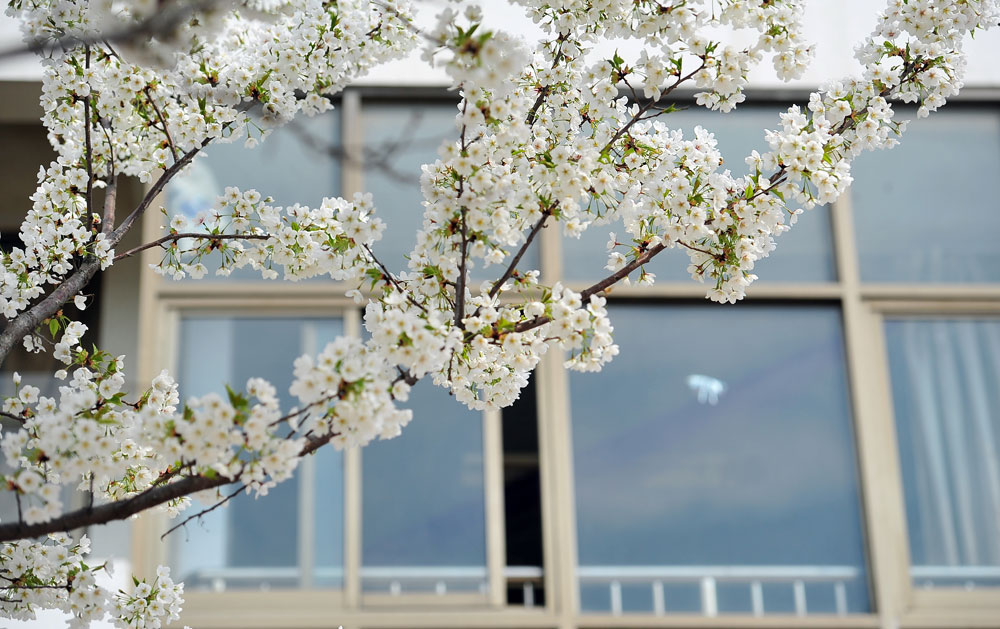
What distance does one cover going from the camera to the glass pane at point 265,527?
346cm

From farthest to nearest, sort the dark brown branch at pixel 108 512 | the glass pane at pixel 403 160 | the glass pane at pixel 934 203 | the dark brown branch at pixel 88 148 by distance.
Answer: the glass pane at pixel 934 203, the glass pane at pixel 403 160, the dark brown branch at pixel 88 148, the dark brown branch at pixel 108 512

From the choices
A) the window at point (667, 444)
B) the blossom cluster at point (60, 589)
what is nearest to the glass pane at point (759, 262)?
the window at point (667, 444)

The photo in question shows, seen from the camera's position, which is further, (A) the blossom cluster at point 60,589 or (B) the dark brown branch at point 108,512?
(A) the blossom cluster at point 60,589

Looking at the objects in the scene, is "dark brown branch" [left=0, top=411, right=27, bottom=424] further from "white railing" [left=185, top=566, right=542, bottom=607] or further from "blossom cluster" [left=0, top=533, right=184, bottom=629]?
"white railing" [left=185, top=566, right=542, bottom=607]

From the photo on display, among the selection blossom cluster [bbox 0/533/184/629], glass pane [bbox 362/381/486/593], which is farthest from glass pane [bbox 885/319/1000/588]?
blossom cluster [bbox 0/533/184/629]

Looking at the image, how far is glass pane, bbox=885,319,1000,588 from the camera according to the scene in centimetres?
356

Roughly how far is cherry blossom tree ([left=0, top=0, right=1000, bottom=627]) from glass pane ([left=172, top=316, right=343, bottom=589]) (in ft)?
5.65

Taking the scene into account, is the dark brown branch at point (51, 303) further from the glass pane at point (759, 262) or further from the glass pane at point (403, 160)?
the glass pane at point (759, 262)

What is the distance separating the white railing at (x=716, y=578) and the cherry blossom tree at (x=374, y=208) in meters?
2.00

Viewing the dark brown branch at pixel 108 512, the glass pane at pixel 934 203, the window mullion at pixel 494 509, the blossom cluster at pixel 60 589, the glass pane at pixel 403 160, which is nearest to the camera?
the dark brown branch at pixel 108 512

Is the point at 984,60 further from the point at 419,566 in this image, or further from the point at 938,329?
the point at 419,566

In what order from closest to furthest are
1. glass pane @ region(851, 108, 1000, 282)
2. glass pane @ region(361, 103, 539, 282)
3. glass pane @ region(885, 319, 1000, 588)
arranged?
glass pane @ region(885, 319, 1000, 588), glass pane @ region(361, 103, 539, 282), glass pane @ region(851, 108, 1000, 282)

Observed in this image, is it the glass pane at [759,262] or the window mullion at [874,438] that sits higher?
the glass pane at [759,262]

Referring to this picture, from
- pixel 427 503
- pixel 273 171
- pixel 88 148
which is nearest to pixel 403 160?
pixel 273 171
